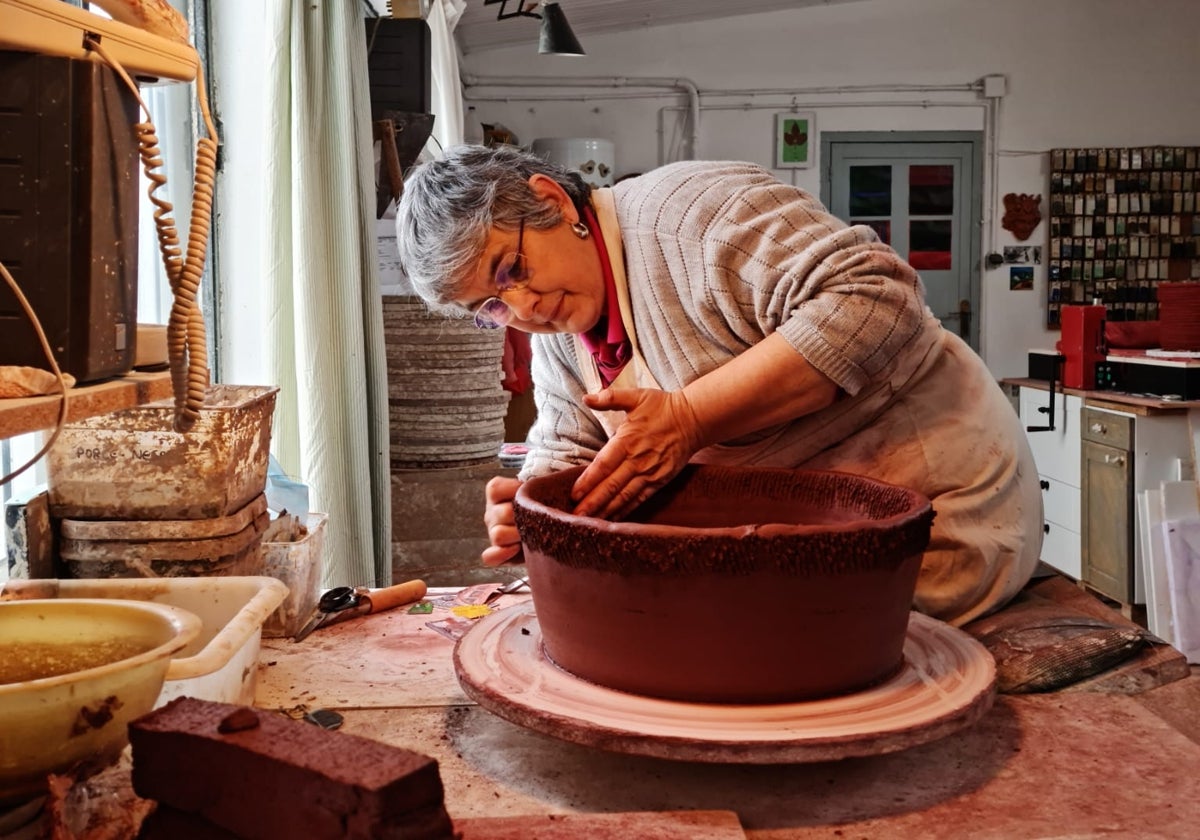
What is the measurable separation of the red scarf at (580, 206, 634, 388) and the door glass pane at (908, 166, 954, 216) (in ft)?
21.2

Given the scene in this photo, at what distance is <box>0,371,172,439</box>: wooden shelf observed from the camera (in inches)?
35.9

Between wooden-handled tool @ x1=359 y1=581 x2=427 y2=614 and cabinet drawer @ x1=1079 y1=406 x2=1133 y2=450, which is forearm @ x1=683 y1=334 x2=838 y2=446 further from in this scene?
cabinet drawer @ x1=1079 y1=406 x2=1133 y2=450

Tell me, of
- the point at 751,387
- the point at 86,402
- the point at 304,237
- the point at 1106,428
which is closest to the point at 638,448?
the point at 751,387

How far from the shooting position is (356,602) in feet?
5.88

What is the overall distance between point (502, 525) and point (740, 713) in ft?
2.07

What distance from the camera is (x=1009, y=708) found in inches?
52.9

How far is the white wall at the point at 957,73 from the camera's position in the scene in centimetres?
781

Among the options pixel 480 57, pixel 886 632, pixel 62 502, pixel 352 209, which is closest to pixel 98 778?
pixel 62 502

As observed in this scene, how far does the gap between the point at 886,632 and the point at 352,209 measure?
7.39 feet

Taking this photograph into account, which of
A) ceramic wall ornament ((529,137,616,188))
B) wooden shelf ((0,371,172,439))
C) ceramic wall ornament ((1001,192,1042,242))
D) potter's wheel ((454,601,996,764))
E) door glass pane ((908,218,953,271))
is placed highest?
ceramic wall ornament ((529,137,616,188))

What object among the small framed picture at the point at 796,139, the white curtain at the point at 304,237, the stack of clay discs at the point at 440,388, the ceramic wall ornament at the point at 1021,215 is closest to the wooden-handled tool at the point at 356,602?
the white curtain at the point at 304,237

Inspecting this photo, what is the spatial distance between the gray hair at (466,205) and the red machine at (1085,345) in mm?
4300

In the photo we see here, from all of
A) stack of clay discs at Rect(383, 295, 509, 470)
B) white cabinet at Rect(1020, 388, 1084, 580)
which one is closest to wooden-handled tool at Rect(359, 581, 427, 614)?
stack of clay discs at Rect(383, 295, 509, 470)

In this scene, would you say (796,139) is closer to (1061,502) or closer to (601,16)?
(601,16)
